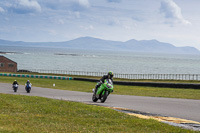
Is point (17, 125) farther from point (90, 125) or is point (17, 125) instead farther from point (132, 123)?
point (132, 123)

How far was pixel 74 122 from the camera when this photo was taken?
35.7ft

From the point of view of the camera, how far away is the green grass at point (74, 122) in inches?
373

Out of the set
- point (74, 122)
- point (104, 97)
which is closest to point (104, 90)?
point (104, 97)

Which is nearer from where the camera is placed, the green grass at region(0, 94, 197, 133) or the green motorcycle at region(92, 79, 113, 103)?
Result: the green grass at region(0, 94, 197, 133)

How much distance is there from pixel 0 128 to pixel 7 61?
85.4 metres

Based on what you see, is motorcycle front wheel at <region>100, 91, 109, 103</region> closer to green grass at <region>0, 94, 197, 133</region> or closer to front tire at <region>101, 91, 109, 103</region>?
front tire at <region>101, 91, 109, 103</region>

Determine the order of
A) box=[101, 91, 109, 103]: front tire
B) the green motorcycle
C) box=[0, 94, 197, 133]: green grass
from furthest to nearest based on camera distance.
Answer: box=[101, 91, 109, 103]: front tire, the green motorcycle, box=[0, 94, 197, 133]: green grass

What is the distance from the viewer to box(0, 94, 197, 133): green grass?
9.48 m

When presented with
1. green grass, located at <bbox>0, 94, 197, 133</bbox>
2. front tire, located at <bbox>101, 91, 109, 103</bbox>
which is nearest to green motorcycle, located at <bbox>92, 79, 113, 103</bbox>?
front tire, located at <bbox>101, 91, 109, 103</bbox>

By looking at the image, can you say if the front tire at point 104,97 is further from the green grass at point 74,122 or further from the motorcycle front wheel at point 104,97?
the green grass at point 74,122

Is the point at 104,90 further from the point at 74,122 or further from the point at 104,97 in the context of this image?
the point at 74,122

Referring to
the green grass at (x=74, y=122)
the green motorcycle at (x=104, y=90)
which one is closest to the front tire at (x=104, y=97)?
the green motorcycle at (x=104, y=90)

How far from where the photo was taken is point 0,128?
28.5 ft

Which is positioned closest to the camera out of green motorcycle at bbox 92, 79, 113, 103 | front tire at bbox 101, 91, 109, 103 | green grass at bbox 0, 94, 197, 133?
green grass at bbox 0, 94, 197, 133
